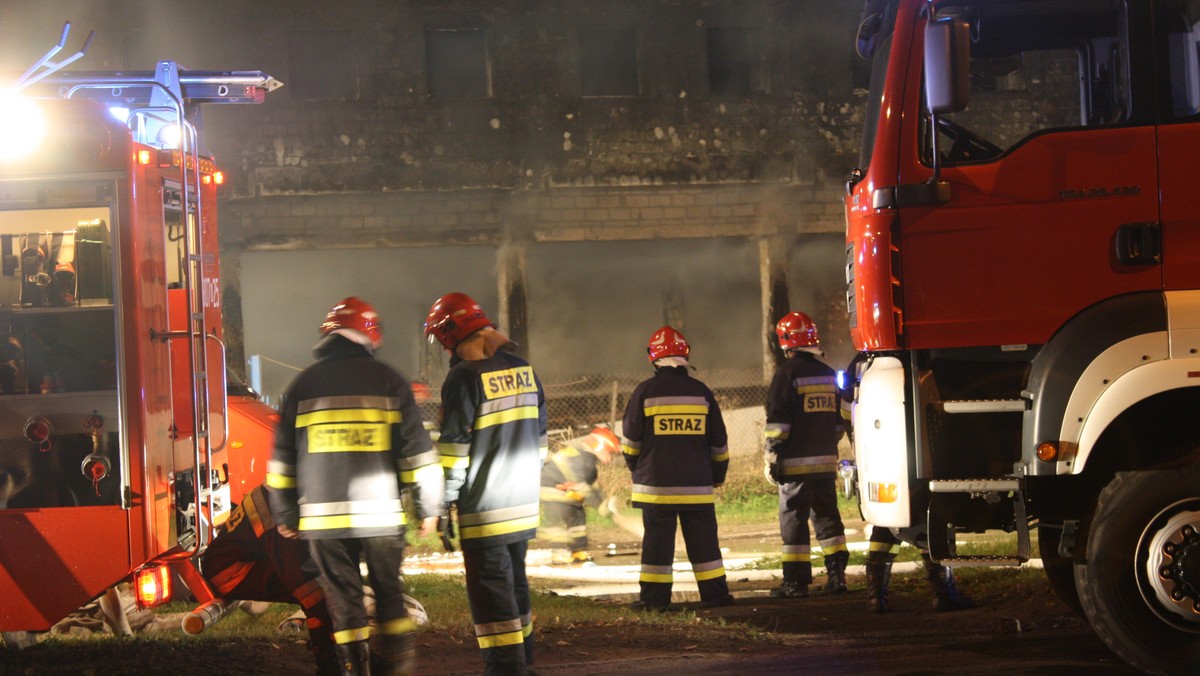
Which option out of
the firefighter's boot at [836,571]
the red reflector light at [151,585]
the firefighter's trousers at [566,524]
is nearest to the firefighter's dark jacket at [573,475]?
the firefighter's trousers at [566,524]

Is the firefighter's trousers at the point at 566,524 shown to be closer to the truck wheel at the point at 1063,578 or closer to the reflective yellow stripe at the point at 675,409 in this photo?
the reflective yellow stripe at the point at 675,409

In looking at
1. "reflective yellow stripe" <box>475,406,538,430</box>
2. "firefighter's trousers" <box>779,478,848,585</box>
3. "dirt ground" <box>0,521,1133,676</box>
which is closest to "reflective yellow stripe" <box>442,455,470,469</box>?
"reflective yellow stripe" <box>475,406,538,430</box>

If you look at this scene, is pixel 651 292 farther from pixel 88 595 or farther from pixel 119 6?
pixel 88 595

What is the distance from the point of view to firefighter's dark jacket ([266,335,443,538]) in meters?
5.48

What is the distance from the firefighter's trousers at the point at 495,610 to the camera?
5.60 meters

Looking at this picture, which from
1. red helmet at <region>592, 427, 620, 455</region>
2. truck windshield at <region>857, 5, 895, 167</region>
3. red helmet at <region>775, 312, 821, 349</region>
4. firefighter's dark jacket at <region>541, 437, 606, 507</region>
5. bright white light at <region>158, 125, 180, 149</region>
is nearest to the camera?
truck windshield at <region>857, 5, 895, 167</region>

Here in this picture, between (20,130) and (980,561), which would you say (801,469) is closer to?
(980,561)

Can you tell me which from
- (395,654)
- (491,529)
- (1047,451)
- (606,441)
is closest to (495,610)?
(491,529)

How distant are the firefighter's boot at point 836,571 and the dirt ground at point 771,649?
0.79 meters

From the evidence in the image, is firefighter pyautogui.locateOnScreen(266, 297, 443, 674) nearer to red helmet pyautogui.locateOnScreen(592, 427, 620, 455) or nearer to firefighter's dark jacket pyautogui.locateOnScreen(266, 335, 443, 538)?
firefighter's dark jacket pyautogui.locateOnScreen(266, 335, 443, 538)

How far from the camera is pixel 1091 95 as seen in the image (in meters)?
5.75

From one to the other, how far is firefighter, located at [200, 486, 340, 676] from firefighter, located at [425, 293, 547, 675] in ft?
3.52

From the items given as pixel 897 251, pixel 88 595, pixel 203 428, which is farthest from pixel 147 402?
pixel 897 251

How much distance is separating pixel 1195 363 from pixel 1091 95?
4.70 ft
